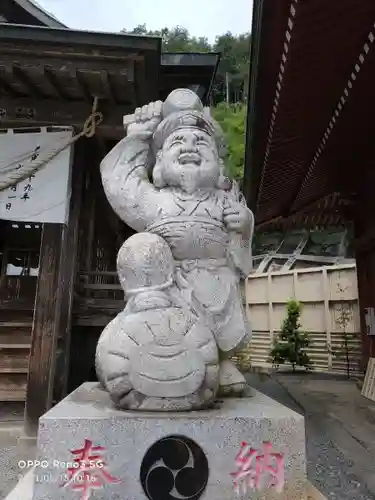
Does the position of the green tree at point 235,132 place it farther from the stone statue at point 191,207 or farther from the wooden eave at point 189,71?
the stone statue at point 191,207

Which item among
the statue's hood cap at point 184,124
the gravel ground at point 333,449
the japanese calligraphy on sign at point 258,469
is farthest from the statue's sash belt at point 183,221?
the gravel ground at point 333,449

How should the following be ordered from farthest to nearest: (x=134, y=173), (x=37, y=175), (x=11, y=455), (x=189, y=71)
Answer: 1. (x=189, y=71)
2. (x=37, y=175)
3. (x=11, y=455)
4. (x=134, y=173)

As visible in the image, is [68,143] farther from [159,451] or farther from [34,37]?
[159,451]

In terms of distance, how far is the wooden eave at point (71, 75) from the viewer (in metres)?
4.13

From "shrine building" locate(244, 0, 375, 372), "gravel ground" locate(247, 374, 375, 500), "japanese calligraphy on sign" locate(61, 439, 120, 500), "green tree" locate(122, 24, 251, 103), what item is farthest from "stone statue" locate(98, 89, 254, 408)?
"green tree" locate(122, 24, 251, 103)

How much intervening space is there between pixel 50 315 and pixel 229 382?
9.70ft

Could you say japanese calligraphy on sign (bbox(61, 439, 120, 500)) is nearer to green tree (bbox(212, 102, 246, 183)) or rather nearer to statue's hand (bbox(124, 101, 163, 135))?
statue's hand (bbox(124, 101, 163, 135))

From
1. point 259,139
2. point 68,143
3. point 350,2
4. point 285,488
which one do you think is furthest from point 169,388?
point 259,139

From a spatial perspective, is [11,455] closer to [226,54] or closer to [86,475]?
[86,475]

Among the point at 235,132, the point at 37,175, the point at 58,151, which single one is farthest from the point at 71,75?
the point at 235,132

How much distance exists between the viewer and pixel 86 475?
Answer: 5.00 feet

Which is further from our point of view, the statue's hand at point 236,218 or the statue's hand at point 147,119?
the statue's hand at point 147,119

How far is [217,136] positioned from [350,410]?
17.2 feet

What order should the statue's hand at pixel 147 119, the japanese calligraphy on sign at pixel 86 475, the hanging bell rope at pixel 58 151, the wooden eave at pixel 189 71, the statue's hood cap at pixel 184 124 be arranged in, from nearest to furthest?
the japanese calligraphy on sign at pixel 86 475 < the statue's hood cap at pixel 184 124 < the statue's hand at pixel 147 119 < the hanging bell rope at pixel 58 151 < the wooden eave at pixel 189 71
